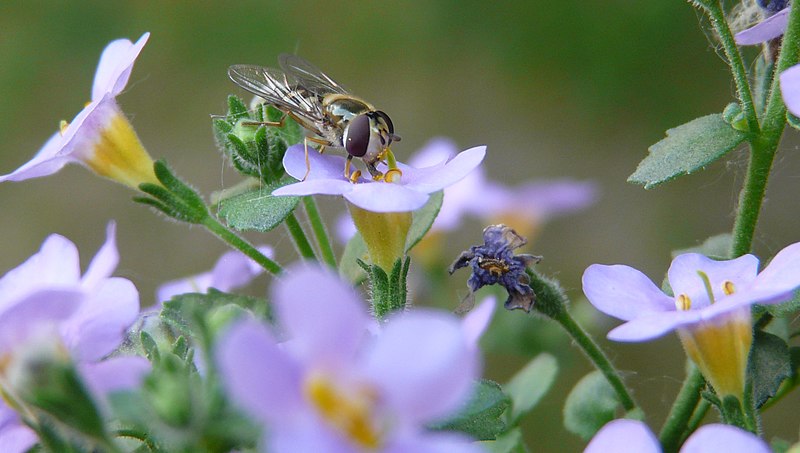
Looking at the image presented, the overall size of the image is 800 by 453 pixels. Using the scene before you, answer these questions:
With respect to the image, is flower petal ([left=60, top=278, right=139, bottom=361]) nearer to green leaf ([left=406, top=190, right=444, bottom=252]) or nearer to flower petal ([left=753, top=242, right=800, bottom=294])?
green leaf ([left=406, top=190, right=444, bottom=252])

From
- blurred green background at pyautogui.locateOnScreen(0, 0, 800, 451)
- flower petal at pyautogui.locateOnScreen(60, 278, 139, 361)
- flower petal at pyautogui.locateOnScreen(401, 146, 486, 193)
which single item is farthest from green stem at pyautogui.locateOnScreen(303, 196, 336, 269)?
blurred green background at pyautogui.locateOnScreen(0, 0, 800, 451)

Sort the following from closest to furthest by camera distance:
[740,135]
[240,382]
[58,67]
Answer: [240,382] < [740,135] < [58,67]

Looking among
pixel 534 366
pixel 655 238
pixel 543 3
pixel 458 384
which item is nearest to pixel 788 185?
pixel 655 238

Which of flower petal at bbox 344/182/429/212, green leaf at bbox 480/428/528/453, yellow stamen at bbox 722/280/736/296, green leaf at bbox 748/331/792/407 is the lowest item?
green leaf at bbox 480/428/528/453

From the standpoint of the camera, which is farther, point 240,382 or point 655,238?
point 655,238

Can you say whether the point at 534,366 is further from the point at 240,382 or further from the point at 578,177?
the point at 578,177

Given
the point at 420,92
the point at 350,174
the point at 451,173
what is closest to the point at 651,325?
the point at 451,173

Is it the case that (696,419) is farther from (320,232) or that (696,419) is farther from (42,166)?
(42,166)
